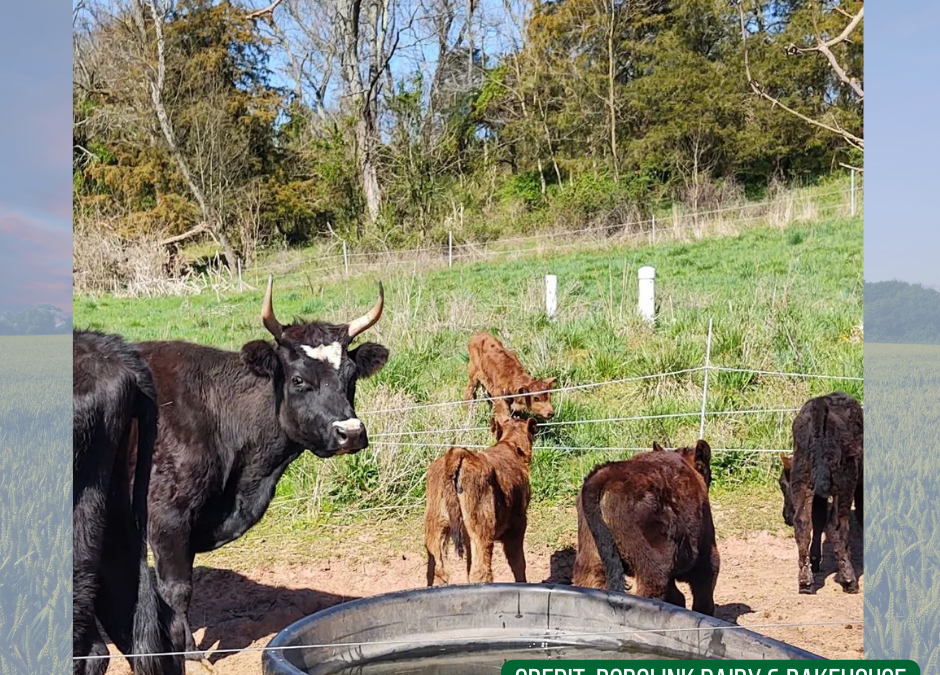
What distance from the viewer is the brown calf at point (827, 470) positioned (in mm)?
5918

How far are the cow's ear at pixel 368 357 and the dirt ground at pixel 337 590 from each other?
104 cm

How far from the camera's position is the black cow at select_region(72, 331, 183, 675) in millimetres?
4203

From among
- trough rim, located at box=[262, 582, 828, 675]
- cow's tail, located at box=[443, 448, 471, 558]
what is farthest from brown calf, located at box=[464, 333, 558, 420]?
trough rim, located at box=[262, 582, 828, 675]

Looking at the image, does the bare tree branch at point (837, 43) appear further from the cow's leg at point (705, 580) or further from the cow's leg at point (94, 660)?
the cow's leg at point (94, 660)

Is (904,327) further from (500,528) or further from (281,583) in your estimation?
(281,583)

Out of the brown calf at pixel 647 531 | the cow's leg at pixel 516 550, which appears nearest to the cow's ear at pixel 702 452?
the brown calf at pixel 647 531

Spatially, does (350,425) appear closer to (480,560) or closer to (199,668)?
(480,560)

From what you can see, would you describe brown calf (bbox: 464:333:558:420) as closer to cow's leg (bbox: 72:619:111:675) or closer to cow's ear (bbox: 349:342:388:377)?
cow's ear (bbox: 349:342:388:377)

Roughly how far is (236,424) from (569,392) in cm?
195

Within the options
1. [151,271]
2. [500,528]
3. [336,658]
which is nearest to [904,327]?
[500,528]

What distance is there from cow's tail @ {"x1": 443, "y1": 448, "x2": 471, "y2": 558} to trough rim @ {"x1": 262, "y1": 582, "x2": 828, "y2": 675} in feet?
3.22

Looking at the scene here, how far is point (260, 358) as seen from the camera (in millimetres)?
5211

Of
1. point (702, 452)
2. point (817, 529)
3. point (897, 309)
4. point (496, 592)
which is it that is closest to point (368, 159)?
point (702, 452)

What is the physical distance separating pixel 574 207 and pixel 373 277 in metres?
1.16
